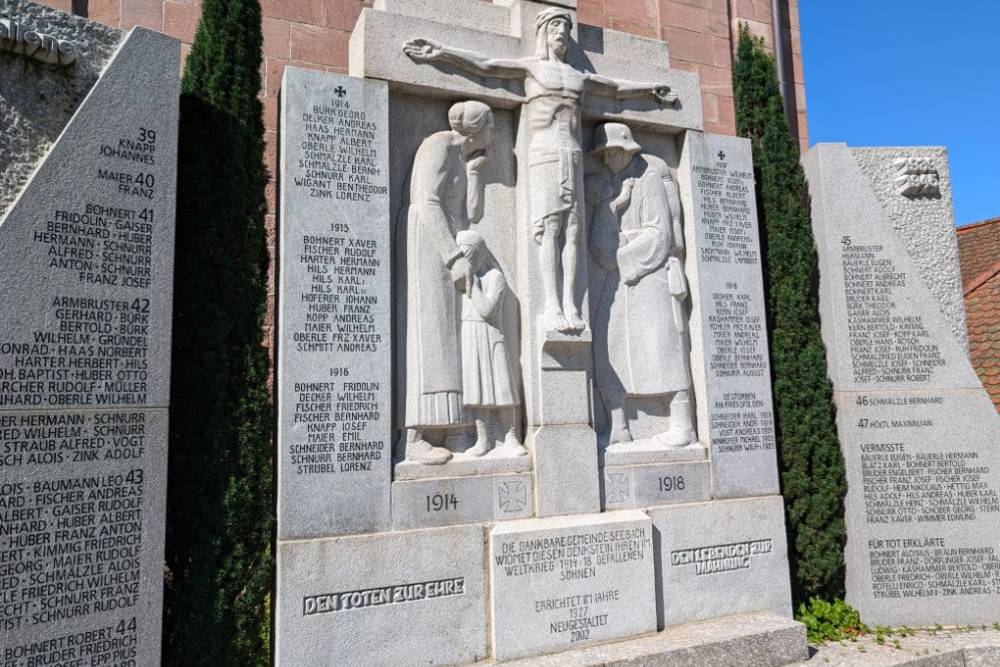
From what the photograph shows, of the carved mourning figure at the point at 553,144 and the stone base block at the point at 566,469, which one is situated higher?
the carved mourning figure at the point at 553,144

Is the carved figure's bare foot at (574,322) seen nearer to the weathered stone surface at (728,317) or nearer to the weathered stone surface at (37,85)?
the weathered stone surface at (728,317)

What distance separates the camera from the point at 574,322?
6.40 meters

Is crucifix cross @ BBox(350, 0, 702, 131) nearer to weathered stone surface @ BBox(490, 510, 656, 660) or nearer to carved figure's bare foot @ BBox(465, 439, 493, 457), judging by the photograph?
carved figure's bare foot @ BBox(465, 439, 493, 457)

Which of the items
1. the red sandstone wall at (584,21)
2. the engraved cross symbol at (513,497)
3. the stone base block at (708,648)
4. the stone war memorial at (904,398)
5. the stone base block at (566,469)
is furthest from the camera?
the red sandstone wall at (584,21)

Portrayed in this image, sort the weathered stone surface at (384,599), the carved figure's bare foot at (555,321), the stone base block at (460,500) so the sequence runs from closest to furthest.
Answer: the weathered stone surface at (384,599) → the stone base block at (460,500) → the carved figure's bare foot at (555,321)

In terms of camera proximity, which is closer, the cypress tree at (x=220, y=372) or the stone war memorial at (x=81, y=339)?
the stone war memorial at (x=81, y=339)

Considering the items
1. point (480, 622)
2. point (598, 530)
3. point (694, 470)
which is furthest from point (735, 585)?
point (480, 622)

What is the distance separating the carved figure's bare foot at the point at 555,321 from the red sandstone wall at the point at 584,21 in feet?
10.3

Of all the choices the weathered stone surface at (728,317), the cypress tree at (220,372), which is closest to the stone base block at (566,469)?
the weathered stone surface at (728,317)

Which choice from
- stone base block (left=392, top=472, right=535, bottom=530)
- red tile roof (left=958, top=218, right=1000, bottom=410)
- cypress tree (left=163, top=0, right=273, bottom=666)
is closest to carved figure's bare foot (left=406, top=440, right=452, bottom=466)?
stone base block (left=392, top=472, right=535, bottom=530)

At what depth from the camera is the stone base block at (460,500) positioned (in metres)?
5.71

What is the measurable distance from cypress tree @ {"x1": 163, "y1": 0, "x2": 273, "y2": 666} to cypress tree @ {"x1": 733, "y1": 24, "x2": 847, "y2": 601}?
5007mm

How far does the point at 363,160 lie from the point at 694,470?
13.3 feet

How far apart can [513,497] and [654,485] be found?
138 cm
